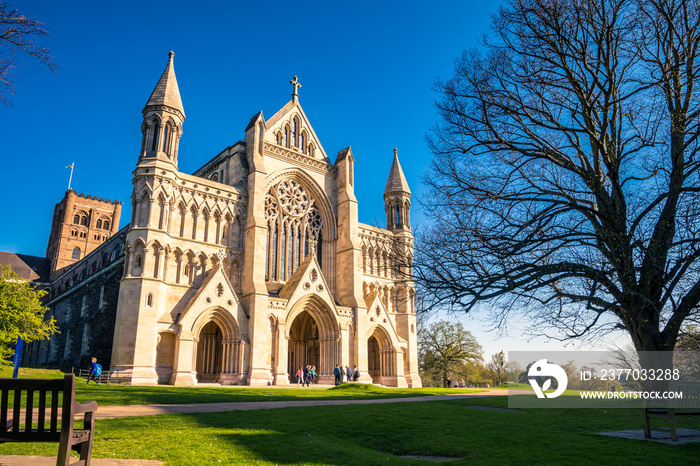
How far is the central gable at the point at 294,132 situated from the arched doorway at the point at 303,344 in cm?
1300

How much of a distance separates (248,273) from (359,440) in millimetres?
24316

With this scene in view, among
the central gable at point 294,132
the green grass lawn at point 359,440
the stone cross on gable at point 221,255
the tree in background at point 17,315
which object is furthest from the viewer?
the central gable at point 294,132

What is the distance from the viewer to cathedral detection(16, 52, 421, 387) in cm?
2803

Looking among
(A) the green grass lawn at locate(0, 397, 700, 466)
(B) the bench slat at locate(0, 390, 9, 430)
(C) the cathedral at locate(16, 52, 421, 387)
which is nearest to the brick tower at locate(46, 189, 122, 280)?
(C) the cathedral at locate(16, 52, 421, 387)

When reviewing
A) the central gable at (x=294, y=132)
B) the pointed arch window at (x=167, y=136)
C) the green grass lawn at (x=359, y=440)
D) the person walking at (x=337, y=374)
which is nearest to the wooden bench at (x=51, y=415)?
the green grass lawn at (x=359, y=440)

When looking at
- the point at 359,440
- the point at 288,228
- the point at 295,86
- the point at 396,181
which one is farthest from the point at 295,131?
the point at 359,440

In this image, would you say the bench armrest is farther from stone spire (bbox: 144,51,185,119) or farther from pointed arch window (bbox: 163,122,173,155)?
stone spire (bbox: 144,51,185,119)

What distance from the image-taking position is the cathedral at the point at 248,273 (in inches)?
1104

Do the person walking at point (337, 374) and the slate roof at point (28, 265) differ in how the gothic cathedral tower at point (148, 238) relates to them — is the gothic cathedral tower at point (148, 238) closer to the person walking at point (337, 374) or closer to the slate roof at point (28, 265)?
the person walking at point (337, 374)

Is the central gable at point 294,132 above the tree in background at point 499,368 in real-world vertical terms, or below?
above

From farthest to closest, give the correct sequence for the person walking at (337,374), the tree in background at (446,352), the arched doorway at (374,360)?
the tree in background at (446,352)
the arched doorway at (374,360)
the person walking at (337,374)

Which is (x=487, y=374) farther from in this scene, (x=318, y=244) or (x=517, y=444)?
(x=517, y=444)

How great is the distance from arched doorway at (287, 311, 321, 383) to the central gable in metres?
13.0

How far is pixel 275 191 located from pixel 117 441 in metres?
29.9
